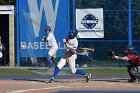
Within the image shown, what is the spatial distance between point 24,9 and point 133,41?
5874mm

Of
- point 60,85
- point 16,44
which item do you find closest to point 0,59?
point 16,44

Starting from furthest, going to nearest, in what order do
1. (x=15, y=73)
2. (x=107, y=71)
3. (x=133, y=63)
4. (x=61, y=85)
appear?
(x=107, y=71) < (x=15, y=73) < (x=133, y=63) < (x=61, y=85)

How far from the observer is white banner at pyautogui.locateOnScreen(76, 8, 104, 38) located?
85.5ft

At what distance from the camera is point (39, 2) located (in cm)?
2633

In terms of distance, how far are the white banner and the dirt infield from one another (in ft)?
26.0

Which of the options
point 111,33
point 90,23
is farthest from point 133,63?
point 90,23

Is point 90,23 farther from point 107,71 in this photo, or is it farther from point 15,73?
point 15,73

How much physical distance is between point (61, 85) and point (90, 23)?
1004cm

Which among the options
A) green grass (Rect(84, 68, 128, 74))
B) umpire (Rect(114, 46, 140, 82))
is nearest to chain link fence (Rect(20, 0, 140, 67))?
green grass (Rect(84, 68, 128, 74))

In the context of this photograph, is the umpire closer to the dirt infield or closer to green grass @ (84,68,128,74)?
the dirt infield

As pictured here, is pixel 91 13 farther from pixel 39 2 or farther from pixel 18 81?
pixel 18 81

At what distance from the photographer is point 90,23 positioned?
85.9 feet

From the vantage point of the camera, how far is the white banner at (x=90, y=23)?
26062mm

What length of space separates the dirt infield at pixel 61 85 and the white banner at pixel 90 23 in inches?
312
